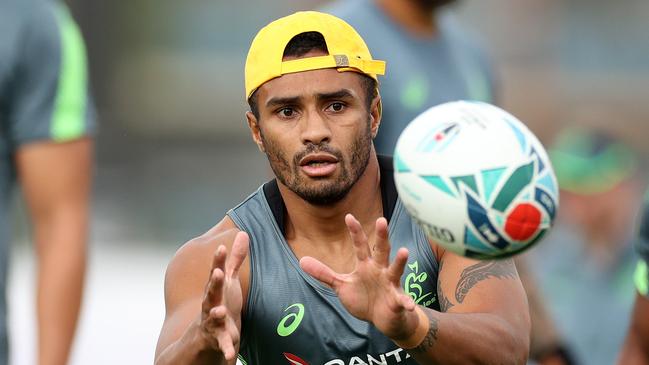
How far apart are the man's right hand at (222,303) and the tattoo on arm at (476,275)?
0.81m

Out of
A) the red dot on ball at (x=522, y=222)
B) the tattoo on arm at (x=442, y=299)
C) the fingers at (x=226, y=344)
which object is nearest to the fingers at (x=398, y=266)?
the red dot on ball at (x=522, y=222)

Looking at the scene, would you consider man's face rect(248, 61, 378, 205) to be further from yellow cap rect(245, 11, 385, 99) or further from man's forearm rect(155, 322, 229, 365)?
man's forearm rect(155, 322, 229, 365)

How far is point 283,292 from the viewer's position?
18.4 ft

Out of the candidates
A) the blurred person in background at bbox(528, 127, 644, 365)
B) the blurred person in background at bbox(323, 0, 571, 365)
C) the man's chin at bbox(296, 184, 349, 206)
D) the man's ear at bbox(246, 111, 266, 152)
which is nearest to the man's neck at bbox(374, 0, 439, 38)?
the blurred person in background at bbox(323, 0, 571, 365)

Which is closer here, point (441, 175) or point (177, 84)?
point (441, 175)

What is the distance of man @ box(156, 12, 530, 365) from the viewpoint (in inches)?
214

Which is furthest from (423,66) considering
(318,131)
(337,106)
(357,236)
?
(357,236)

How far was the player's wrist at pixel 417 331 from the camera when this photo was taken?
195 inches

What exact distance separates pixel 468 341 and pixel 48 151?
7.01 feet

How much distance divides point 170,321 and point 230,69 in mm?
17987

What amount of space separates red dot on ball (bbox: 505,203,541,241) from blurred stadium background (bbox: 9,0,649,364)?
11.2 meters

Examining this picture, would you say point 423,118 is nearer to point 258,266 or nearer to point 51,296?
point 258,266

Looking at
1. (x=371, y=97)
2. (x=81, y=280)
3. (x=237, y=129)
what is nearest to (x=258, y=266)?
(x=371, y=97)

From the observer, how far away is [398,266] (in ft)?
15.8
